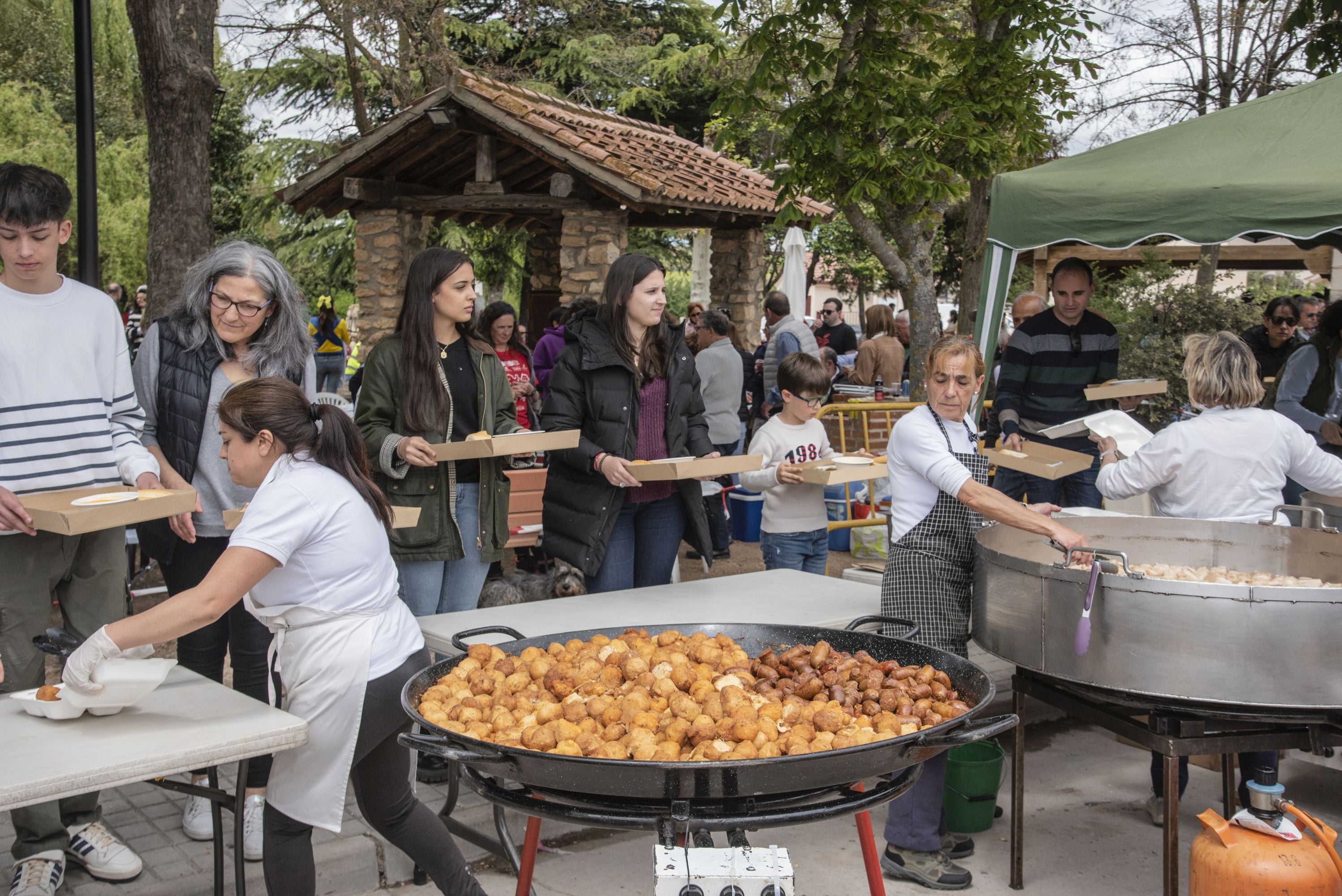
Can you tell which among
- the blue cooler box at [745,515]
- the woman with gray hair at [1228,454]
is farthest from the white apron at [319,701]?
the blue cooler box at [745,515]

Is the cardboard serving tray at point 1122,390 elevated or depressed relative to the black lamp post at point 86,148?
depressed

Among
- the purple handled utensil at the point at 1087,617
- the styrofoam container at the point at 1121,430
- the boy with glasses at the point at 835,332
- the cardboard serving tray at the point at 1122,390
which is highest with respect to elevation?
the boy with glasses at the point at 835,332

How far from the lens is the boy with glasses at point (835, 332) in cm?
1384

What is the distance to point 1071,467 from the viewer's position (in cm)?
432

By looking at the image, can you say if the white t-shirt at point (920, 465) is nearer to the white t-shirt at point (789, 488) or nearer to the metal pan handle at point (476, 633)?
the metal pan handle at point (476, 633)

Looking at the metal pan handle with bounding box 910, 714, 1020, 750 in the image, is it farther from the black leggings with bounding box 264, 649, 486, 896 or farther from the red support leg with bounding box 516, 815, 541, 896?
the black leggings with bounding box 264, 649, 486, 896

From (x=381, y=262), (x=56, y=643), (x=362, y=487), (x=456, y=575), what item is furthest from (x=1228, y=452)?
(x=381, y=262)

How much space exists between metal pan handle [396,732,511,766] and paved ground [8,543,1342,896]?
1499 millimetres

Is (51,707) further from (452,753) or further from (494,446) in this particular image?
(494,446)

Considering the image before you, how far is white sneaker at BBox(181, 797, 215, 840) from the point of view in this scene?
11.8 feet

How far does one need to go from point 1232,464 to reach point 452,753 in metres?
2.96

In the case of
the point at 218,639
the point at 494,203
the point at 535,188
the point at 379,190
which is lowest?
the point at 218,639

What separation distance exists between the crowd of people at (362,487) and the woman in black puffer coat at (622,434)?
1 centimetres

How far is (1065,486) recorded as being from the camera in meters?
5.52
